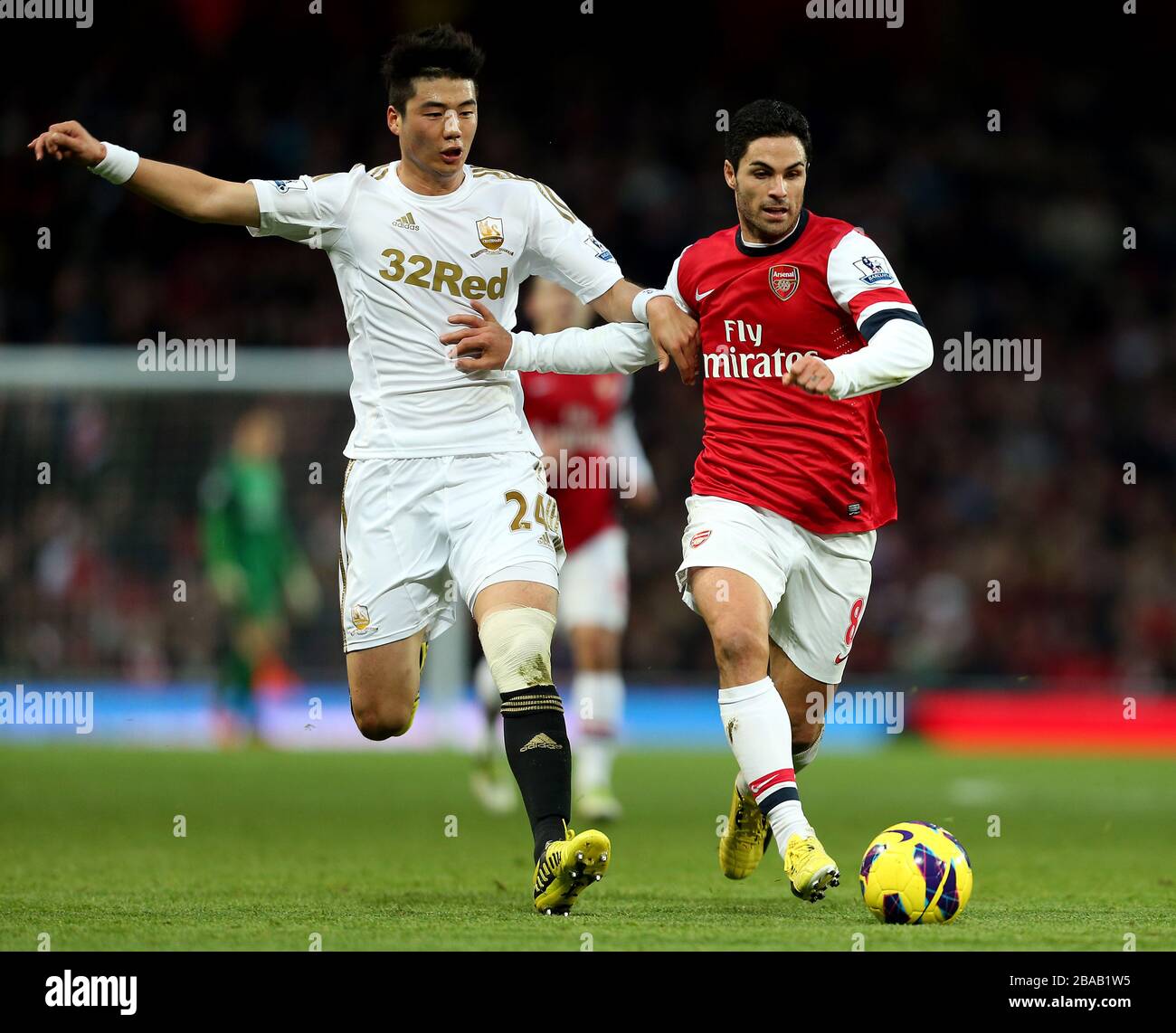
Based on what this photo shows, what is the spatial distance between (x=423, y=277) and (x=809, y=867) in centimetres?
238

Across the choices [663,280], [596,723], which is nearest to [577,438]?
[596,723]

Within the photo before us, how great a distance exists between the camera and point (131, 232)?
65.4ft

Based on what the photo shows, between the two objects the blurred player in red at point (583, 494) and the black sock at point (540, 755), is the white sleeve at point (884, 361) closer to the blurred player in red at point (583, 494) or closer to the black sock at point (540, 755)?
the black sock at point (540, 755)

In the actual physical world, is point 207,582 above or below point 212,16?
below

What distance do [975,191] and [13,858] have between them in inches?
635

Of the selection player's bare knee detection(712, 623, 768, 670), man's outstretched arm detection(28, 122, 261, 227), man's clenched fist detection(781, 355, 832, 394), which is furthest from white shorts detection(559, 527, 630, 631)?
man's clenched fist detection(781, 355, 832, 394)

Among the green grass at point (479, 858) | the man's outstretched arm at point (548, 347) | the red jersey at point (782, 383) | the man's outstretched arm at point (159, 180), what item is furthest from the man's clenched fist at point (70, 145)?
the green grass at point (479, 858)

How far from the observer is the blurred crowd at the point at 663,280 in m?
15.7

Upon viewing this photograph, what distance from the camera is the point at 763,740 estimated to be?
5793 mm

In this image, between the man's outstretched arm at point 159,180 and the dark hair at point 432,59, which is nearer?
the man's outstretched arm at point 159,180

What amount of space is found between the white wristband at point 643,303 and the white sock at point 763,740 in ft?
4.46

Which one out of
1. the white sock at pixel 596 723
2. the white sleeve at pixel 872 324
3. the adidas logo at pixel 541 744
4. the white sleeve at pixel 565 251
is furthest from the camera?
the white sock at pixel 596 723

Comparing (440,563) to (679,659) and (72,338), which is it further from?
(72,338)
